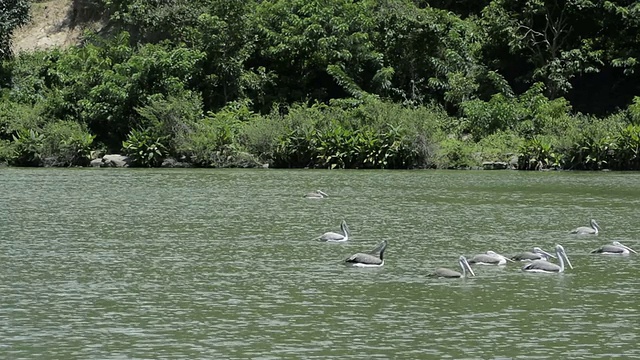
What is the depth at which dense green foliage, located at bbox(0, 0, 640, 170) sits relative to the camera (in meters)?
42.8

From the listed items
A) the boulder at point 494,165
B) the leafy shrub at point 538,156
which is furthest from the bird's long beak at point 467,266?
the boulder at point 494,165

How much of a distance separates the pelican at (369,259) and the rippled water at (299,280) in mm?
353

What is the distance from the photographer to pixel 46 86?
49.8m

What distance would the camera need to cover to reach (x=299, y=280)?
16516mm

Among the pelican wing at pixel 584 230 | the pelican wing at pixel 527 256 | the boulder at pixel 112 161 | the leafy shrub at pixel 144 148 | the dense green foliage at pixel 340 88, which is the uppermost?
the dense green foliage at pixel 340 88

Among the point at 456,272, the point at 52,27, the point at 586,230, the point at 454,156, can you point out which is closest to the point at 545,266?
the point at 456,272

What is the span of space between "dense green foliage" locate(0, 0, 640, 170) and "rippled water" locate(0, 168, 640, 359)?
38.9ft

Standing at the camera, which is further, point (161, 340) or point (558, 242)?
point (558, 242)

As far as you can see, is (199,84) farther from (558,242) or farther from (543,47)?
(558,242)

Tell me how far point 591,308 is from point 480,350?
10.00 feet

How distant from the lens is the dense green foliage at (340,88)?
42.8 meters

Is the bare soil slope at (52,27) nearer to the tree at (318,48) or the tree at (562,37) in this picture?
the tree at (318,48)

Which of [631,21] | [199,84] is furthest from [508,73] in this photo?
[199,84]

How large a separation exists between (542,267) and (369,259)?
2592 mm
